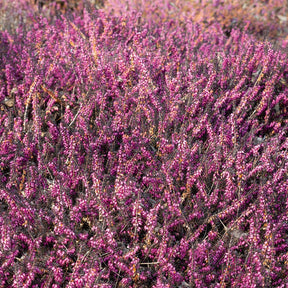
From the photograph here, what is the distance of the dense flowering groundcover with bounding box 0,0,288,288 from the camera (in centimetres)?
203

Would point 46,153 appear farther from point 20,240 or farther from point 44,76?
point 44,76

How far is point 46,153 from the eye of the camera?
2.66 m

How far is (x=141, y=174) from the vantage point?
2.71m

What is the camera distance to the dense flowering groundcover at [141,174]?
203 cm

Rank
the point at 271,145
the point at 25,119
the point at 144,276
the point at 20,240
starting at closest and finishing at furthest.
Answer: the point at 144,276 < the point at 20,240 < the point at 271,145 < the point at 25,119

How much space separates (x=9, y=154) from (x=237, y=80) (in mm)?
2160

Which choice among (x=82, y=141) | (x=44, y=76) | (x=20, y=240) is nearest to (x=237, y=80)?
(x=82, y=141)

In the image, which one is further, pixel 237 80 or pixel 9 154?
pixel 237 80

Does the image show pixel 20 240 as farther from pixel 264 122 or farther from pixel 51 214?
pixel 264 122

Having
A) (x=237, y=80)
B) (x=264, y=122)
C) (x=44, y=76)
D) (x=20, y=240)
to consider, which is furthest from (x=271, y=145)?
(x=44, y=76)

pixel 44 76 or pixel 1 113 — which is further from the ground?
pixel 44 76

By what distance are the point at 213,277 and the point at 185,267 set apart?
0.68ft

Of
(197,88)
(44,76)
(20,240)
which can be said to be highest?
(197,88)

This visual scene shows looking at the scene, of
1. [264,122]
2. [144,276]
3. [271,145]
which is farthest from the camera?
[264,122]
